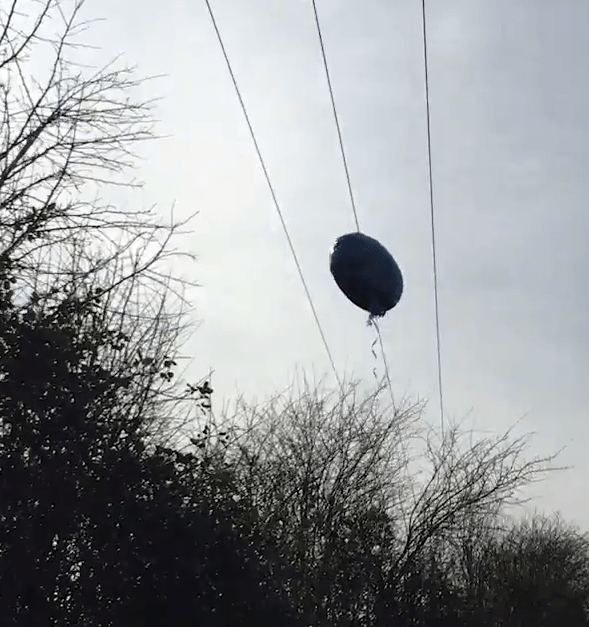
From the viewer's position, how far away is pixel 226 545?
7977mm

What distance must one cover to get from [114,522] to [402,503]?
9183mm

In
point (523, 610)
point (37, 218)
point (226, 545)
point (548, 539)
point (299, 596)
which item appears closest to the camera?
point (37, 218)

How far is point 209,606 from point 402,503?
8.93 metres

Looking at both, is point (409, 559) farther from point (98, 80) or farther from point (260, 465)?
point (98, 80)

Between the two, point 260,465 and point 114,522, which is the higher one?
point 260,465

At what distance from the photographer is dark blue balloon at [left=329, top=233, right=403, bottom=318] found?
26.5 feet

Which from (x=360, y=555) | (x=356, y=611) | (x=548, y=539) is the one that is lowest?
(x=356, y=611)

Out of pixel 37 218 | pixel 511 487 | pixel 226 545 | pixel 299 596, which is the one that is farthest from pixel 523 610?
pixel 37 218

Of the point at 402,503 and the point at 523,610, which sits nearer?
the point at 402,503

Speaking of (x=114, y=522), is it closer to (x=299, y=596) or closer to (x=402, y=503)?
(x=299, y=596)

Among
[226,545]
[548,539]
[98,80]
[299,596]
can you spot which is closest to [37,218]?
[98,80]

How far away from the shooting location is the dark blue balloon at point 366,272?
808cm

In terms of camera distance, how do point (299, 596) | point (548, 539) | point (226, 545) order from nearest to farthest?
point (226, 545) < point (299, 596) < point (548, 539)

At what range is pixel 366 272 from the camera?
8.06 metres
